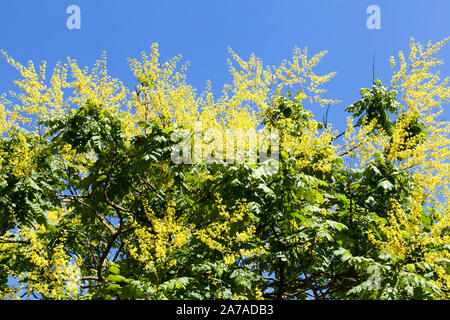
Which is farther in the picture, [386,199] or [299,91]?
[299,91]

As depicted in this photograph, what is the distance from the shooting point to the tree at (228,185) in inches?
155

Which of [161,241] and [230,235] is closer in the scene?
[161,241]

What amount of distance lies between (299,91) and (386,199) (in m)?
1.89

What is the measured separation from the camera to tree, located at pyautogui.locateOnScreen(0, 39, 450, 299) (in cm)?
393

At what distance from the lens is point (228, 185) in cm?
440

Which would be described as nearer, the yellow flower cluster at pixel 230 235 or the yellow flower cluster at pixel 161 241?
the yellow flower cluster at pixel 161 241

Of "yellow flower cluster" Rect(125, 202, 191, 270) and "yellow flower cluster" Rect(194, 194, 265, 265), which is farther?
"yellow flower cluster" Rect(194, 194, 265, 265)

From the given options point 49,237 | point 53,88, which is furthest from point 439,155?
point 49,237

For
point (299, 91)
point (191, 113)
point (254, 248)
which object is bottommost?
point (254, 248)

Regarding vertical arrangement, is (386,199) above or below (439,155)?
below
